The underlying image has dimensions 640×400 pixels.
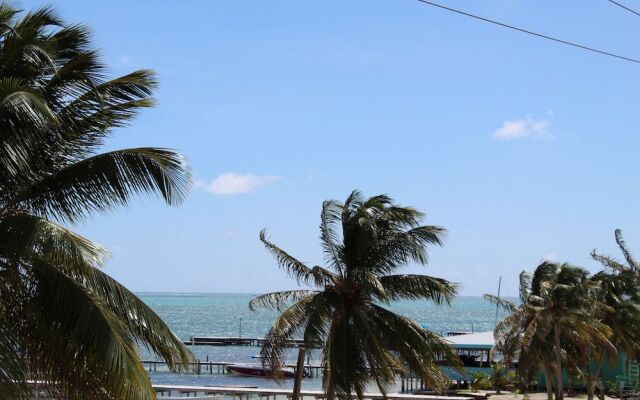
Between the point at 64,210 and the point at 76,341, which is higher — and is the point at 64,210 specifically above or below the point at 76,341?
above

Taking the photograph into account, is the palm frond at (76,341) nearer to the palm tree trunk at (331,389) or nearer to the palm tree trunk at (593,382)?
the palm tree trunk at (331,389)

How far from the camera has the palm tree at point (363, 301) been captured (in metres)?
23.7

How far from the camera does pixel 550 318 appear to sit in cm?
3781

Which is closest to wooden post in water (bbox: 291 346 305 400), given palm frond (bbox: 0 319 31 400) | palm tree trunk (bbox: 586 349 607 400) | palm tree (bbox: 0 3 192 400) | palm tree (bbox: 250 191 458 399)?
palm tree (bbox: 250 191 458 399)

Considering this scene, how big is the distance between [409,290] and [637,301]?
26.2 meters

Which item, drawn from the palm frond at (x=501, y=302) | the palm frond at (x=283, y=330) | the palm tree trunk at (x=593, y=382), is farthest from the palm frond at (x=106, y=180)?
the palm tree trunk at (x=593, y=382)

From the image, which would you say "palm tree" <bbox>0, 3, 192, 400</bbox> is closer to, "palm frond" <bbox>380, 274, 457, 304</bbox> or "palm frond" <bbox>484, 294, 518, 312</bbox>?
"palm frond" <bbox>380, 274, 457, 304</bbox>

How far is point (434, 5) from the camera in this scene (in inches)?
584

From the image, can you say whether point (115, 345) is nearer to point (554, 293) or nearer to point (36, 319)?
point (36, 319)

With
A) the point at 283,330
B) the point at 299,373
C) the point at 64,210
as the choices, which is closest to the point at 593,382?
the point at 299,373

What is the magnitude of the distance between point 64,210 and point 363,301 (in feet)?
45.0

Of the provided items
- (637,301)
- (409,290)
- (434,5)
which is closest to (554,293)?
(637,301)

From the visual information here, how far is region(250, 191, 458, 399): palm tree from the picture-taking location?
77.6ft

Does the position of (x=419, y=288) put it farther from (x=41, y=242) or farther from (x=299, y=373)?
(x=41, y=242)
